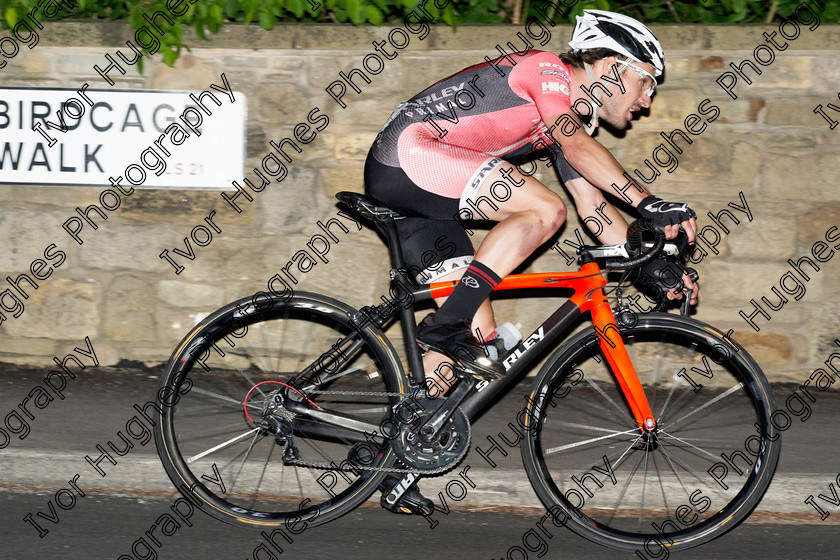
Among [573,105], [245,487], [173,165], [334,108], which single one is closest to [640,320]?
[573,105]

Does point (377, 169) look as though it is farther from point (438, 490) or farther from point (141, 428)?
point (141, 428)

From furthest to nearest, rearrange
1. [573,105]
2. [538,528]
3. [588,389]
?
[588,389] < [538,528] < [573,105]

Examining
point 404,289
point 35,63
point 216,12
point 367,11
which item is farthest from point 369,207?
point 35,63

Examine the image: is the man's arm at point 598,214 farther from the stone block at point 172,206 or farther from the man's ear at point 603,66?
the stone block at point 172,206

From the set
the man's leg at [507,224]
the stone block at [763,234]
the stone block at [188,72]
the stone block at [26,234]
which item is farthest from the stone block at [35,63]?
the stone block at [763,234]

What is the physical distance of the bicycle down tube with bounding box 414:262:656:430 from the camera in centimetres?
361

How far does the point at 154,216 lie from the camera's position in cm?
521

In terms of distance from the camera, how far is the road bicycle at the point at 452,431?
3617 millimetres

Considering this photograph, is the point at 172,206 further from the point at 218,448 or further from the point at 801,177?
the point at 801,177

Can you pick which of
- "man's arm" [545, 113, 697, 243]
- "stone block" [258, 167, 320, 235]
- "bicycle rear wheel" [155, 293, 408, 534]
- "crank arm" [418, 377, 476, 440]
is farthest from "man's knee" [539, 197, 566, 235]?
"stone block" [258, 167, 320, 235]

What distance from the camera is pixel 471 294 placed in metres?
3.52

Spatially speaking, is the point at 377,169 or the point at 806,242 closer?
the point at 377,169

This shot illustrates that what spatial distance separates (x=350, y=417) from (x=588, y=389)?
167cm

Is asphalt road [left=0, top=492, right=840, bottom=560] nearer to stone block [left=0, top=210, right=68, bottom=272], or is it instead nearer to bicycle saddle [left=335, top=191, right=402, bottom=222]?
bicycle saddle [left=335, top=191, right=402, bottom=222]
